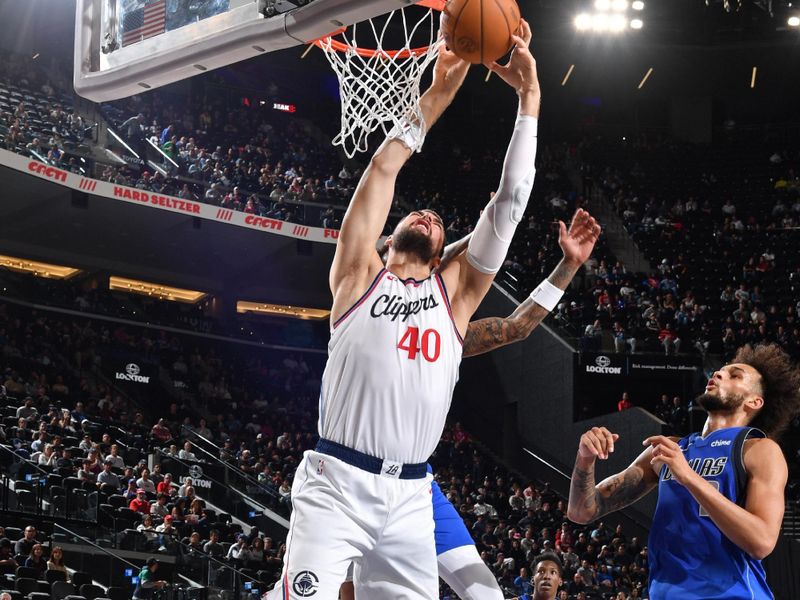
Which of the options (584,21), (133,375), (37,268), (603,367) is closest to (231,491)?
(133,375)

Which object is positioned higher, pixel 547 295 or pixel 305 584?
pixel 547 295

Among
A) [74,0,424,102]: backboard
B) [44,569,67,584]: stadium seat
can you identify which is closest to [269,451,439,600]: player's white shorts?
[74,0,424,102]: backboard

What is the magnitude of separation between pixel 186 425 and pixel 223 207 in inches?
222

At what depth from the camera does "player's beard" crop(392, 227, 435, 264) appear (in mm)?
4352

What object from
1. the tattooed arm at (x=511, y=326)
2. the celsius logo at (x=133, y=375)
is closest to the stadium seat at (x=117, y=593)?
the tattooed arm at (x=511, y=326)

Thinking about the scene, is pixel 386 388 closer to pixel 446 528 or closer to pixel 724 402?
pixel 446 528

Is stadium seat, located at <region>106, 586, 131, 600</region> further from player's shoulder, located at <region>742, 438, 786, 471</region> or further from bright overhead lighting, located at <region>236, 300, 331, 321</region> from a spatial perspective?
bright overhead lighting, located at <region>236, 300, 331, 321</region>

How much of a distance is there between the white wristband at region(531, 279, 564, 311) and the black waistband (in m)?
1.25

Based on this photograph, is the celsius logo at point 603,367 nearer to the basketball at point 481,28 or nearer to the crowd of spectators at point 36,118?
the crowd of spectators at point 36,118

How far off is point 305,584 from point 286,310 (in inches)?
1027

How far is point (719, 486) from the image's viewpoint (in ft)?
13.3

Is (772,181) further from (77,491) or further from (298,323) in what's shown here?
(77,491)

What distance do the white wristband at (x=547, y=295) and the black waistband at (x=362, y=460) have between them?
1252mm

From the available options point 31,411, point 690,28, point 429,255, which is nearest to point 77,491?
point 31,411
